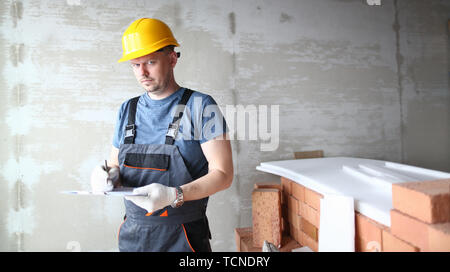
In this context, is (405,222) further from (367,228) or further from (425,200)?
(367,228)

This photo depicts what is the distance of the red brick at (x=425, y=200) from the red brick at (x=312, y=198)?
667 millimetres

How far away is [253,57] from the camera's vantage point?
257cm

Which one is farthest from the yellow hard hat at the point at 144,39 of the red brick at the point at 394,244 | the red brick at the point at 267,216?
the red brick at the point at 394,244

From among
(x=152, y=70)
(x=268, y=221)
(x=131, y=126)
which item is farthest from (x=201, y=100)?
(x=268, y=221)

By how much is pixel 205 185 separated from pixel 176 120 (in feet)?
1.15

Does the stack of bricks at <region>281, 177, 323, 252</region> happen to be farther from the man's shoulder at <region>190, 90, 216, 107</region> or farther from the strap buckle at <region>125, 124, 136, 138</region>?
the strap buckle at <region>125, 124, 136, 138</region>

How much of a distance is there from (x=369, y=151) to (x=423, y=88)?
0.93m

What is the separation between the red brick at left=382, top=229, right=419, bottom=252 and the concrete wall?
1551mm

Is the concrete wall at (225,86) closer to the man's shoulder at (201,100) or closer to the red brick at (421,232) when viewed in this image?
the man's shoulder at (201,100)

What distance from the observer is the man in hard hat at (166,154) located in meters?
1.29

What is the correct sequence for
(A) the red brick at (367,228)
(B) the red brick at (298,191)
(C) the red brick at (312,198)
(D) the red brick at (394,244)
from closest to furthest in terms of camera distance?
(D) the red brick at (394,244) < (A) the red brick at (367,228) < (C) the red brick at (312,198) < (B) the red brick at (298,191)

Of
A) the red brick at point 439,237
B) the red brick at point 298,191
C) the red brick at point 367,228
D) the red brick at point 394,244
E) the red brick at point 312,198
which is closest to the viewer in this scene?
the red brick at point 439,237
